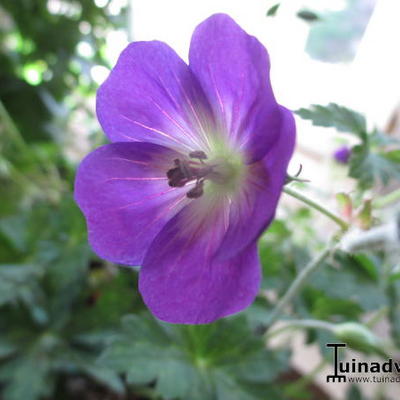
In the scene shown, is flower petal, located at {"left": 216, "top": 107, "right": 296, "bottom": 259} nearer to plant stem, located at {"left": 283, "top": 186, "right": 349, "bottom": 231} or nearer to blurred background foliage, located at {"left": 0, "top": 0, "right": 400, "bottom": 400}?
plant stem, located at {"left": 283, "top": 186, "right": 349, "bottom": 231}

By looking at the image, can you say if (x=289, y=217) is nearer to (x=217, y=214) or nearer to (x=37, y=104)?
(x=217, y=214)

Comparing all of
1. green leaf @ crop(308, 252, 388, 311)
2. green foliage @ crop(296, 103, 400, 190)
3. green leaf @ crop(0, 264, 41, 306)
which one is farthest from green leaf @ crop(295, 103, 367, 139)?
green leaf @ crop(0, 264, 41, 306)

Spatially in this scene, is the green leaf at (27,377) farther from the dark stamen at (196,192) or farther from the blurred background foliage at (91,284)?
the dark stamen at (196,192)

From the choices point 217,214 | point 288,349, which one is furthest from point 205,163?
point 288,349

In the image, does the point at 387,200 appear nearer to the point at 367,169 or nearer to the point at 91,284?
the point at 367,169

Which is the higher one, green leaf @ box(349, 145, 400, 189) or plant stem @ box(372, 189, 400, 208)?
plant stem @ box(372, 189, 400, 208)

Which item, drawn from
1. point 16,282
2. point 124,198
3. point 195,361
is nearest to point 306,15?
point 124,198
